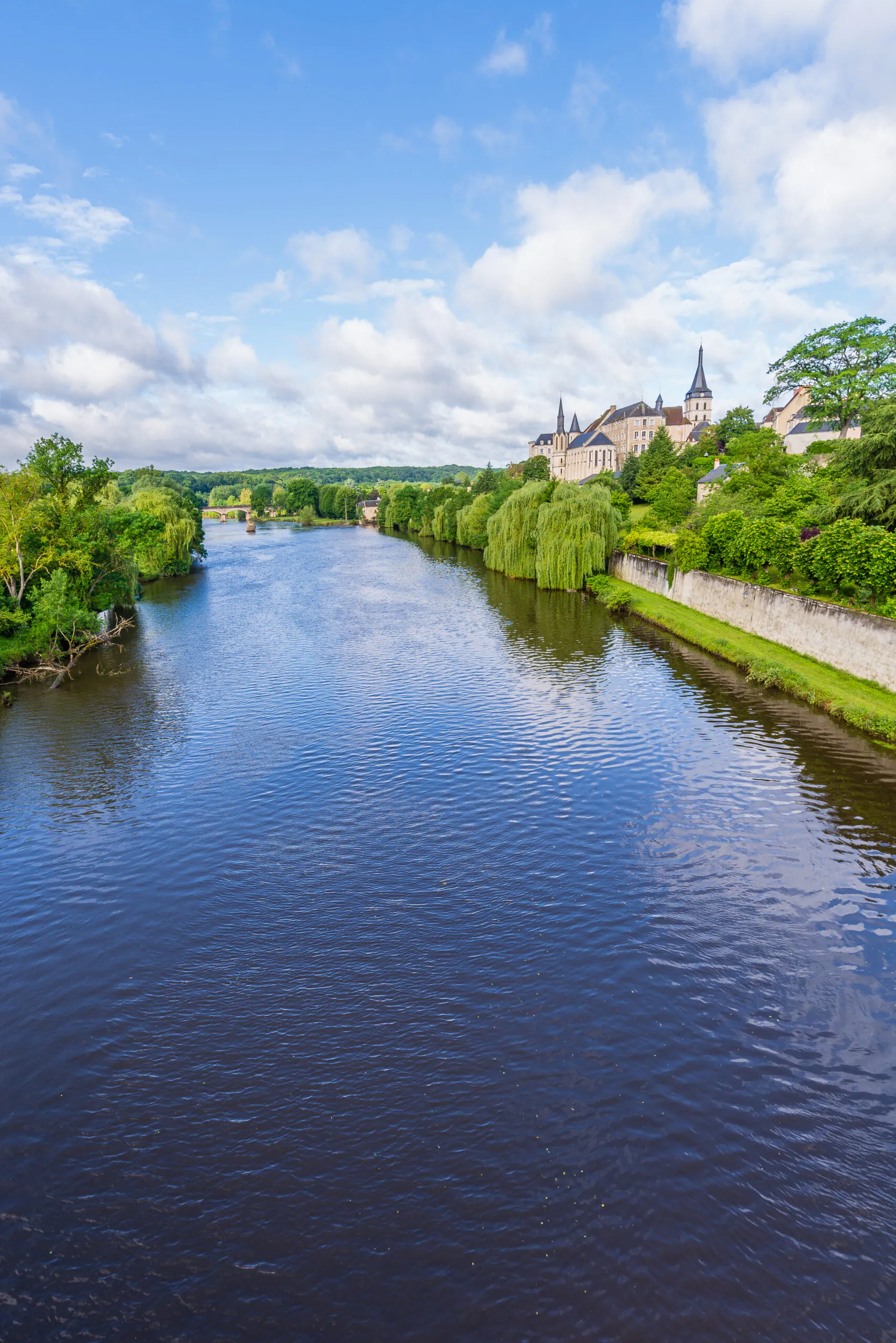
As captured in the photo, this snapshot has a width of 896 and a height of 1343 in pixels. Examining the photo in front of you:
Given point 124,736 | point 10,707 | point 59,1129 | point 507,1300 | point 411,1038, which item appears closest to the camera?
point 507,1300

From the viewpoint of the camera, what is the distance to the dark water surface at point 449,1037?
26.5 ft

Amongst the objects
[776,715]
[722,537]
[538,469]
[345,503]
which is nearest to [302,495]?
[345,503]

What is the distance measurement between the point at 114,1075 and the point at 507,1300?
688cm

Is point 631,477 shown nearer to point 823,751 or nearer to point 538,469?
point 538,469

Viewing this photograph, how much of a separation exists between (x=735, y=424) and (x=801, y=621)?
83.0 m

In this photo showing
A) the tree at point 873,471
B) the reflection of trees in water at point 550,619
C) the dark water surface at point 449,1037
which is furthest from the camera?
the reflection of trees in water at point 550,619

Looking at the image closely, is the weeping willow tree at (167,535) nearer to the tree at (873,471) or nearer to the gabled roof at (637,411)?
the tree at (873,471)

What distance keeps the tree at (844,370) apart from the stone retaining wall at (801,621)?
22480mm

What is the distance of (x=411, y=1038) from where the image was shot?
1145 cm

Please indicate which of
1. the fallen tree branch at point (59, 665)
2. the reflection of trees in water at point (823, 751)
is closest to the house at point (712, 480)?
the reflection of trees in water at point (823, 751)

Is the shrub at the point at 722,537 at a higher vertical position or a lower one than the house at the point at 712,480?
lower

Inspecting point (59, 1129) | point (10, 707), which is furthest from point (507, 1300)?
point (10, 707)

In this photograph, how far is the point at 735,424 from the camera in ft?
336

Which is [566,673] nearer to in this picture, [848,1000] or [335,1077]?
[848,1000]
